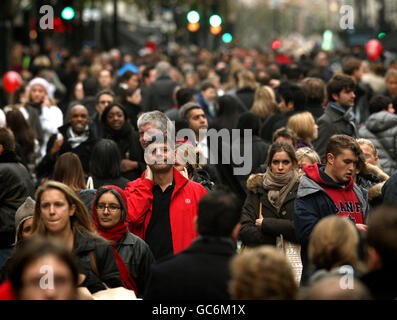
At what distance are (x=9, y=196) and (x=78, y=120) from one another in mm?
2556

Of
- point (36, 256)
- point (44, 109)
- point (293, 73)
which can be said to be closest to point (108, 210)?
point (36, 256)

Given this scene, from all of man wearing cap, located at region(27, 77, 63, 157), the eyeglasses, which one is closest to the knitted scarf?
the eyeglasses

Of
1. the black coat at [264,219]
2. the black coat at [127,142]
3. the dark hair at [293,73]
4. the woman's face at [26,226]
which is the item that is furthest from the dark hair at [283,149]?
the dark hair at [293,73]

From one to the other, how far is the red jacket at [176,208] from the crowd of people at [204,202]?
0.01m

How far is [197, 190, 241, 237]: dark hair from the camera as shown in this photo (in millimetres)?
5227

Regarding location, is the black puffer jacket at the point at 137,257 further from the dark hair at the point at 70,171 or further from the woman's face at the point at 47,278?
the woman's face at the point at 47,278

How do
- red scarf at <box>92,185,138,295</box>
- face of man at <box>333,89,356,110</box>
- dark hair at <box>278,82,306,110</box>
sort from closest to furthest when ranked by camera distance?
1. red scarf at <box>92,185,138,295</box>
2. face of man at <box>333,89,356,110</box>
3. dark hair at <box>278,82,306,110</box>

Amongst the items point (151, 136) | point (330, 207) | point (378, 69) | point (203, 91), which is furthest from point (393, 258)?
point (378, 69)

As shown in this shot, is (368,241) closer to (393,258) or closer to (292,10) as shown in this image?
(393,258)

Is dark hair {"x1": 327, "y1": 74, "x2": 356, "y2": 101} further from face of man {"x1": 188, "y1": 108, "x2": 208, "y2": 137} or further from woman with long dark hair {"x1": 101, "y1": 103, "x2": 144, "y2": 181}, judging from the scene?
woman with long dark hair {"x1": 101, "y1": 103, "x2": 144, "y2": 181}

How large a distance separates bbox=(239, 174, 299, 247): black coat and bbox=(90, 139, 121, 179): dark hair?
163 centimetres

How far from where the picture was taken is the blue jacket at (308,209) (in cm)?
712

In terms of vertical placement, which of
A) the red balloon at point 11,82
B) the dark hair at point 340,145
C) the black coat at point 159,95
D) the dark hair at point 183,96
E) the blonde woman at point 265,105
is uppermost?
the red balloon at point 11,82

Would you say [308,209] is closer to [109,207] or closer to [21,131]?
[109,207]
